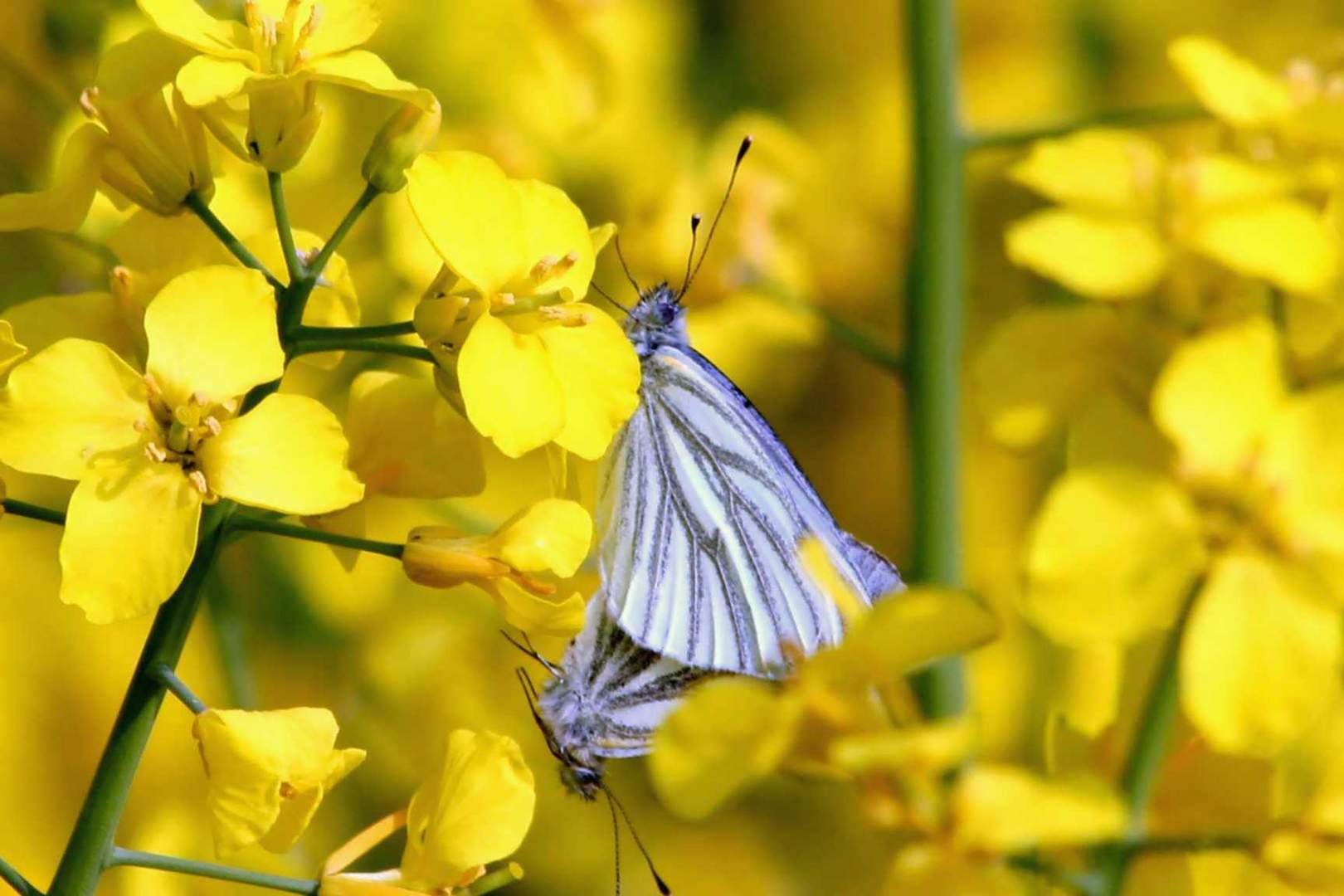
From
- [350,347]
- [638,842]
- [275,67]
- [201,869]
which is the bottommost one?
[638,842]

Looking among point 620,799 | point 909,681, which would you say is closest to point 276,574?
point 620,799

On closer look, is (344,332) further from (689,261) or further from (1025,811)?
(689,261)

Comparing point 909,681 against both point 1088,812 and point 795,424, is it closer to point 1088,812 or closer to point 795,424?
point 1088,812

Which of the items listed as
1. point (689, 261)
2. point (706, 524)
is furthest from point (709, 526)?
point (689, 261)

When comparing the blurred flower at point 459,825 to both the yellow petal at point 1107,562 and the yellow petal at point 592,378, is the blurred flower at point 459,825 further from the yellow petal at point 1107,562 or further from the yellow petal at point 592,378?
the yellow petal at point 1107,562


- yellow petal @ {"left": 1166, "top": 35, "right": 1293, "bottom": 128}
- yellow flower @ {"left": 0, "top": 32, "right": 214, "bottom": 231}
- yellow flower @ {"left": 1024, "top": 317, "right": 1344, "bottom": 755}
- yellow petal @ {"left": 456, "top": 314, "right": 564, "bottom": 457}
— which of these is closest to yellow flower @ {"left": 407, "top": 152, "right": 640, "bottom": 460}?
yellow petal @ {"left": 456, "top": 314, "right": 564, "bottom": 457}

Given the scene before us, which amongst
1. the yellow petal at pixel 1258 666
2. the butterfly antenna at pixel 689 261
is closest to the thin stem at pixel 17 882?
the yellow petal at pixel 1258 666
